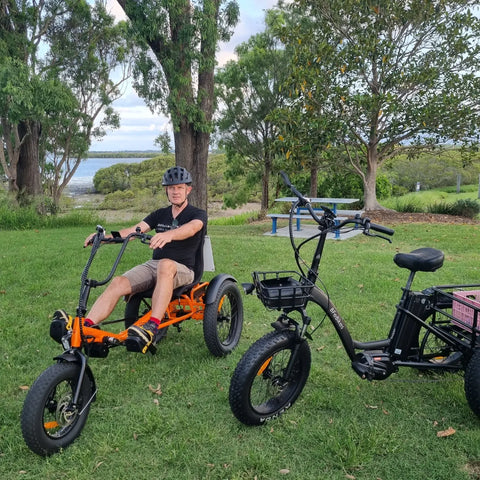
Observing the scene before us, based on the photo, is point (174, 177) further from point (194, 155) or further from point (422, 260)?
point (194, 155)

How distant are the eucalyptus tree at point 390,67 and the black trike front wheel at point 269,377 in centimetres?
933

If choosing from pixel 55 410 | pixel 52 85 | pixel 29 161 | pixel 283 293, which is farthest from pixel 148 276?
pixel 29 161

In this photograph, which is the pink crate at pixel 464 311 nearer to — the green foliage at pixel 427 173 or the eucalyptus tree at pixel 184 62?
the eucalyptus tree at pixel 184 62

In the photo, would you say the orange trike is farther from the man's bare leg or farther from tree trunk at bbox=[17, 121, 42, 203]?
tree trunk at bbox=[17, 121, 42, 203]

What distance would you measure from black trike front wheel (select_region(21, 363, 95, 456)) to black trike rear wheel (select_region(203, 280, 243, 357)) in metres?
1.05

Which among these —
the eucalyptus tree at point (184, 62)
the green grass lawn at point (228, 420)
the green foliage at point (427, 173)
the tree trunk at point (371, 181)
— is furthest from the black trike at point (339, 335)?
the green foliage at point (427, 173)

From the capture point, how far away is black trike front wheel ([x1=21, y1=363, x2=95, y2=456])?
2.29m

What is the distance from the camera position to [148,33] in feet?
27.7

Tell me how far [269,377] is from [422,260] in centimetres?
119

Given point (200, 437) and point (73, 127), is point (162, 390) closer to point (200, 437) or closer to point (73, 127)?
point (200, 437)

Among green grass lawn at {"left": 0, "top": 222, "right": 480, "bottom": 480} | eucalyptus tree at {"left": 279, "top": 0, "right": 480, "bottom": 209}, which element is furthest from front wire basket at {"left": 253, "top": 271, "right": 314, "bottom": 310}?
eucalyptus tree at {"left": 279, "top": 0, "right": 480, "bottom": 209}

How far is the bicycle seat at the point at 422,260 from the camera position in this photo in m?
2.69

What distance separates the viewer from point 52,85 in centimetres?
1091

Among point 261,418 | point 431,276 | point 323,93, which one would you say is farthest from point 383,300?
point 323,93
